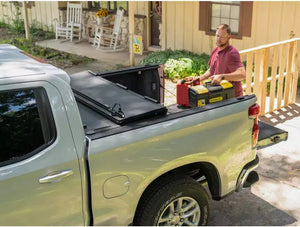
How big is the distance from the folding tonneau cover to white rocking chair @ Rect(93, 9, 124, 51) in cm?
880

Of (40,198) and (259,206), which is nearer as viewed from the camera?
(40,198)

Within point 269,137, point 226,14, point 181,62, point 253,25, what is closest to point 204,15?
point 226,14

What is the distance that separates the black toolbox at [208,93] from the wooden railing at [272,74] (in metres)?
2.01

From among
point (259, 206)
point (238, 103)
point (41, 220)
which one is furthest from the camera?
point (259, 206)

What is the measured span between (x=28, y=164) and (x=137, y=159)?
2.71ft

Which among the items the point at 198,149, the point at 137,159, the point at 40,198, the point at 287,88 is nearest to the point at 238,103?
the point at 198,149

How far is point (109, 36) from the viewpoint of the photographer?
1325 cm

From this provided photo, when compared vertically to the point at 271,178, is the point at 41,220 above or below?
above

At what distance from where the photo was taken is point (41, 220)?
2871 millimetres

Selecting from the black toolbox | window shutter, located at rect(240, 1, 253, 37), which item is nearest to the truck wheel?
the black toolbox

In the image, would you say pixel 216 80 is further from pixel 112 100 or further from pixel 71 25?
→ pixel 71 25

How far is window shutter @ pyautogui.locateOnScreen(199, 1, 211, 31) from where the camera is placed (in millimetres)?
10515

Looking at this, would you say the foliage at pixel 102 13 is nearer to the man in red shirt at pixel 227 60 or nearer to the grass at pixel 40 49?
the grass at pixel 40 49

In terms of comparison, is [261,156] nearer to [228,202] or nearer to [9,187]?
[228,202]
